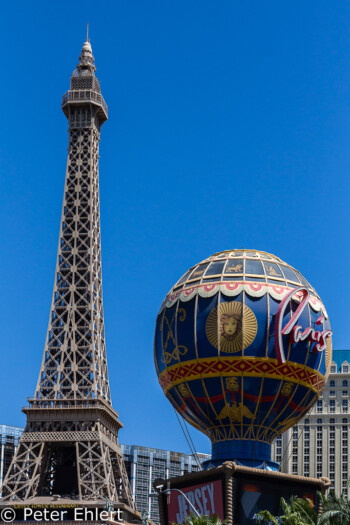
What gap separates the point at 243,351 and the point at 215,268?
17.5 ft

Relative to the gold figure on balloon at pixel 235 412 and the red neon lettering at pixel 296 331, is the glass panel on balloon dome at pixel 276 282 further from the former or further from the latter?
the gold figure on balloon at pixel 235 412

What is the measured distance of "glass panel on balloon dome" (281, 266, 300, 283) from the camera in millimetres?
57041

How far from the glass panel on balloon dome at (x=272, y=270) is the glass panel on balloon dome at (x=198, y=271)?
3.40m

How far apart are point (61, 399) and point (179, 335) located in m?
51.4

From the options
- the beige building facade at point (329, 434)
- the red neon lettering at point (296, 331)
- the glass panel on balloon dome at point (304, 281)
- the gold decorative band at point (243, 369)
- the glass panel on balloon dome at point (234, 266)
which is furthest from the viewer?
the beige building facade at point (329, 434)

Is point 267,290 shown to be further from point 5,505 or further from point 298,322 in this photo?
point 5,505

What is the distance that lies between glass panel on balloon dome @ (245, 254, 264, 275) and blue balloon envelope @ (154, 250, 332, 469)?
2.5 inches

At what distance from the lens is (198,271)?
189 feet

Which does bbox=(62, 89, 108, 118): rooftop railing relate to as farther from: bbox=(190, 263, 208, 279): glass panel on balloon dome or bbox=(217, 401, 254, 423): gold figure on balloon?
bbox=(217, 401, 254, 423): gold figure on balloon

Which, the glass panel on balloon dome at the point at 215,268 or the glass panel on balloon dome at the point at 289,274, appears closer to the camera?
the glass panel on balloon dome at the point at 215,268

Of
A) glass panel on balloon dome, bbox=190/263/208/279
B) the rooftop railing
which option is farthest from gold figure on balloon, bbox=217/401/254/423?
the rooftop railing

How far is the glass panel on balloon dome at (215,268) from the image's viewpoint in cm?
5653

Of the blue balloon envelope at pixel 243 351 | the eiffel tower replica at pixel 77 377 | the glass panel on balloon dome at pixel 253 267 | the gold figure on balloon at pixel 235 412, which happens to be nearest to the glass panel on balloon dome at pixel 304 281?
the blue balloon envelope at pixel 243 351

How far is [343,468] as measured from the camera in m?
154
